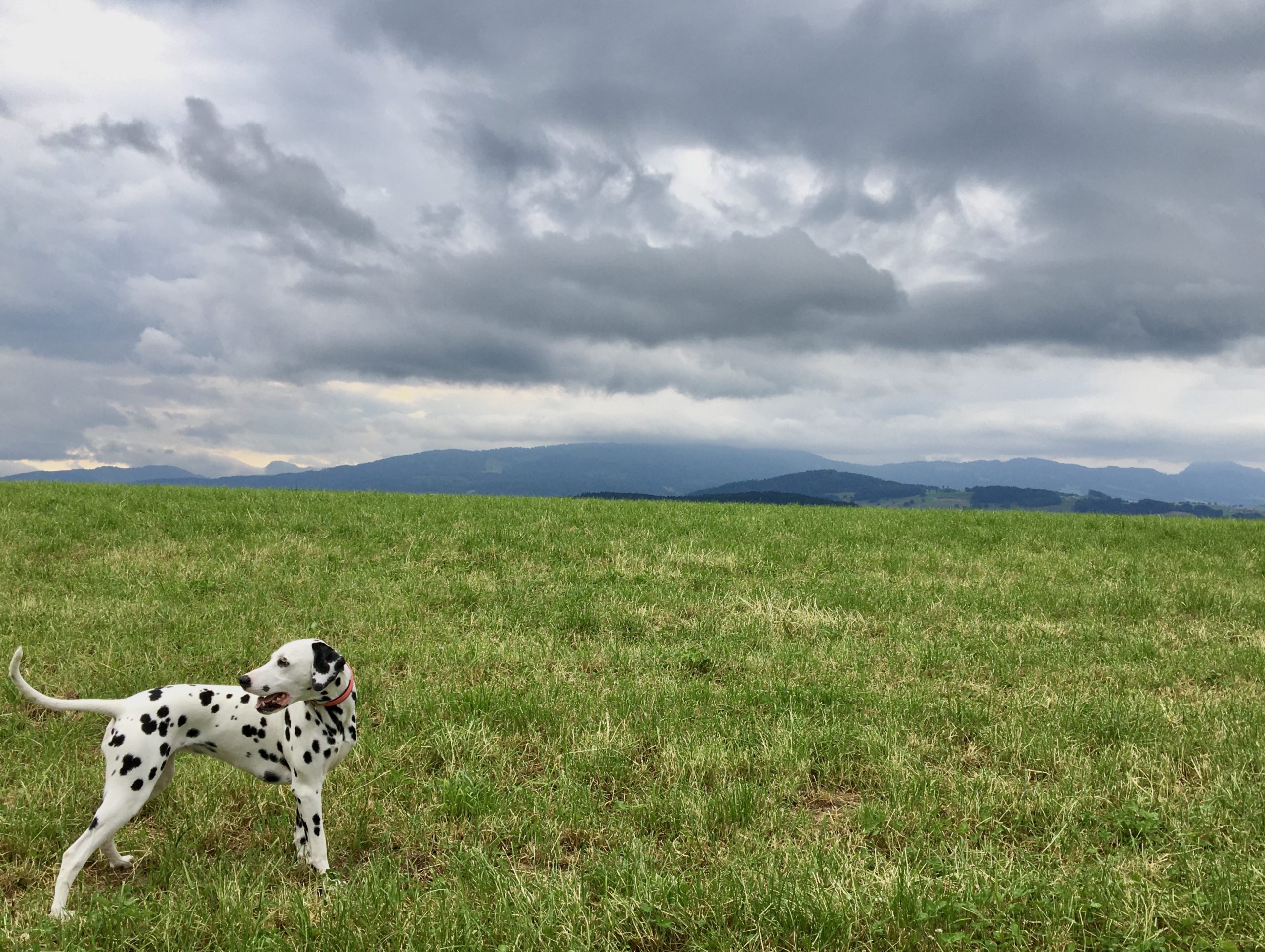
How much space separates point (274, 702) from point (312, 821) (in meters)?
1.11

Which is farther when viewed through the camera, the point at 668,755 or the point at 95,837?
the point at 668,755

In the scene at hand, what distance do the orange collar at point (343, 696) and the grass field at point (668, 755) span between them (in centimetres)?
119

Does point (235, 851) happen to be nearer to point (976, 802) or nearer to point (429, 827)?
point (429, 827)

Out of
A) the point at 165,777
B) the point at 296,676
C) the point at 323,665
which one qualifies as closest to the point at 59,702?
the point at 165,777

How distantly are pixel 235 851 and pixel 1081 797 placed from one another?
23.0 feet

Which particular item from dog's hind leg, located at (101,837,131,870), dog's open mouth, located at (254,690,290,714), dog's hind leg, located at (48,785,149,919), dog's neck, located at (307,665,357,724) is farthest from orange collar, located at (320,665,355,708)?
dog's hind leg, located at (101,837,131,870)

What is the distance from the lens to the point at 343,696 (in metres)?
4.68

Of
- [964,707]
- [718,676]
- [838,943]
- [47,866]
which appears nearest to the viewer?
[838,943]

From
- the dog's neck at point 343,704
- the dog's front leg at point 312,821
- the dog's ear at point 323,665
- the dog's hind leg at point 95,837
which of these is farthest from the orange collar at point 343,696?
the dog's hind leg at point 95,837

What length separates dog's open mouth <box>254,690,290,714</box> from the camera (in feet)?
13.9

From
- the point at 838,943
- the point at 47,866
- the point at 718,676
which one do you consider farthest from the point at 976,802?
the point at 47,866

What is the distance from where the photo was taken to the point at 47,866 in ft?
16.4

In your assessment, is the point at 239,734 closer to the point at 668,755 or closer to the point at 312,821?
the point at 312,821

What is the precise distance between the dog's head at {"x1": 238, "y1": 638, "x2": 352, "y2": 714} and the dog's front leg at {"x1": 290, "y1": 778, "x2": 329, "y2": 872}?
0.69 m
